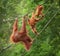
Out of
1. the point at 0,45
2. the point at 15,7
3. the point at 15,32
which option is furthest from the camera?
the point at 15,7

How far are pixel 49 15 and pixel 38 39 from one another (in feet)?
1.15

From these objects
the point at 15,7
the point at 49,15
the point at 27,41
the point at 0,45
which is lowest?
the point at 0,45

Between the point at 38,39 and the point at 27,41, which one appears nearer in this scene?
the point at 27,41

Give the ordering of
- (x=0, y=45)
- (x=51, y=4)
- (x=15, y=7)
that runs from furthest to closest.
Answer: (x=15, y=7) → (x=0, y=45) → (x=51, y=4)

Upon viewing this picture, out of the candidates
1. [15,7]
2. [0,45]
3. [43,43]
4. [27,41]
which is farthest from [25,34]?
[15,7]

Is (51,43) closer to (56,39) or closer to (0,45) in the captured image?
(56,39)

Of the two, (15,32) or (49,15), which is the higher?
(15,32)

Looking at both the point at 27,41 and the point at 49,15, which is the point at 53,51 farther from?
the point at 27,41

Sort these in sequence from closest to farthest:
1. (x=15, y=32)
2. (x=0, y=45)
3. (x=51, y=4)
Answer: (x=15, y=32) → (x=51, y=4) → (x=0, y=45)

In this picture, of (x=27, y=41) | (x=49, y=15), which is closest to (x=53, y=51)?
(x=49, y=15)

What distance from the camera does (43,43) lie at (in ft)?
11.6

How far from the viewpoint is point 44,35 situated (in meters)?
3.62

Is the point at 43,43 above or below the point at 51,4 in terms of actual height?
below

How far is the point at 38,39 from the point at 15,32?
61.9 inches
